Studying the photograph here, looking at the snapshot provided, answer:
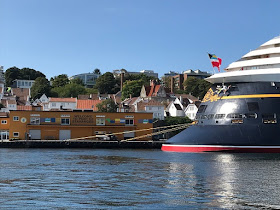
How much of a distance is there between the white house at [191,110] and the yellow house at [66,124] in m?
35.8

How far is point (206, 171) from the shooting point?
82.2 feet

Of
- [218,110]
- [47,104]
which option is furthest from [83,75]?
[218,110]

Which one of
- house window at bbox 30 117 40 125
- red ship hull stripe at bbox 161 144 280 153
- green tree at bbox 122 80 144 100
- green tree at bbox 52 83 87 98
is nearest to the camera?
red ship hull stripe at bbox 161 144 280 153

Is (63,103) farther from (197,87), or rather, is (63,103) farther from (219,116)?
(219,116)

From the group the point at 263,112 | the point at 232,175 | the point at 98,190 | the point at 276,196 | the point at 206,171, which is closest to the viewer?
the point at 276,196

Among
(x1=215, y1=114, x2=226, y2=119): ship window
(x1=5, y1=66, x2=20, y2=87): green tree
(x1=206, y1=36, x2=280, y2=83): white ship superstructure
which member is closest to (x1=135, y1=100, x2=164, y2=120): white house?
(x1=206, y1=36, x2=280, y2=83): white ship superstructure

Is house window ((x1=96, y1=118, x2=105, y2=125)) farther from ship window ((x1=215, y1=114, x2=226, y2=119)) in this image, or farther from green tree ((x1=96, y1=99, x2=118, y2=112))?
ship window ((x1=215, y1=114, x2=226, y2=119))

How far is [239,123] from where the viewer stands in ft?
126

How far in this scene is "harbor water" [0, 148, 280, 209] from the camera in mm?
15398

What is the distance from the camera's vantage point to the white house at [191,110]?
9836 centimetres

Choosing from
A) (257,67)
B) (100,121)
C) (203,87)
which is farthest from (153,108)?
(257,67)

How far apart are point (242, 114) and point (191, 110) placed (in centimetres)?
6149

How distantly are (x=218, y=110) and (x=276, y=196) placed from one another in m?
23.4

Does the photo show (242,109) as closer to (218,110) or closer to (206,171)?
(218,110)
